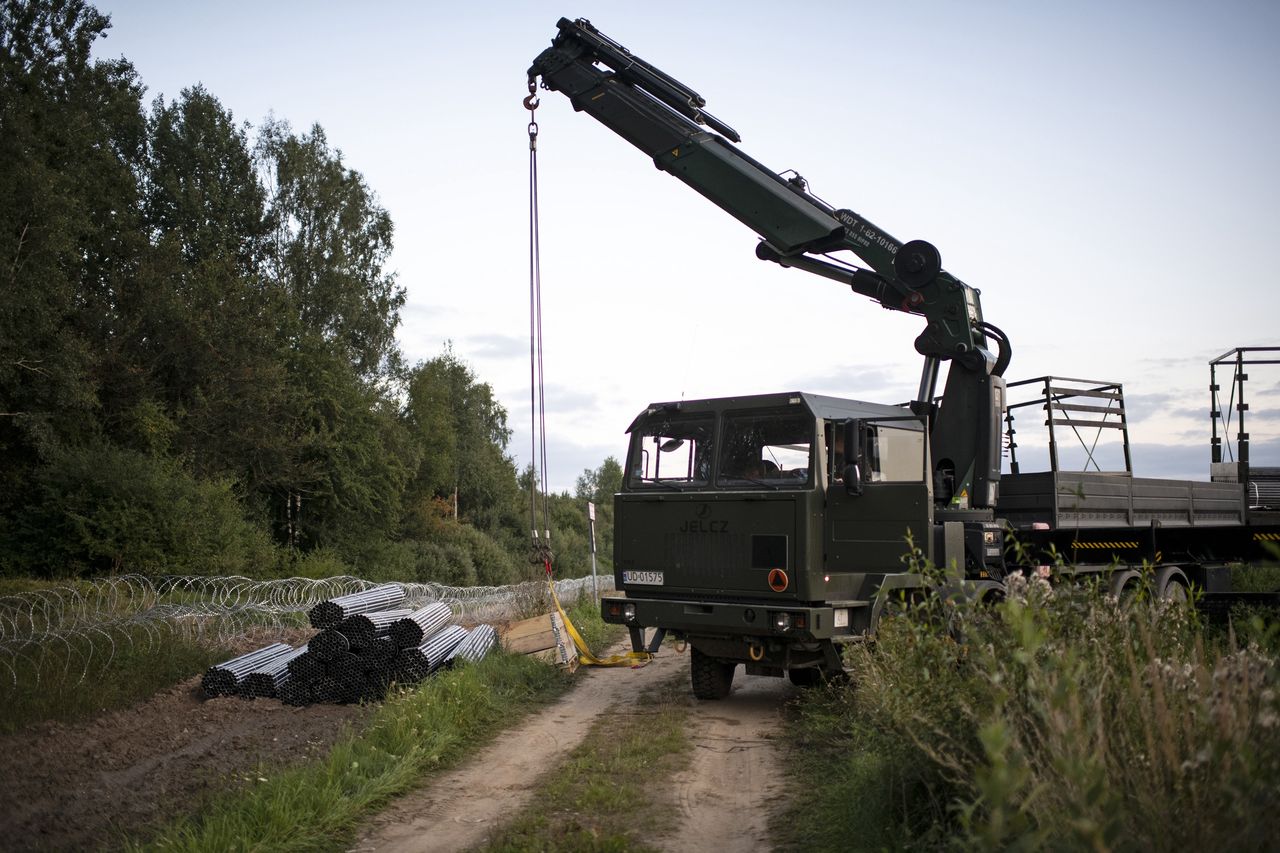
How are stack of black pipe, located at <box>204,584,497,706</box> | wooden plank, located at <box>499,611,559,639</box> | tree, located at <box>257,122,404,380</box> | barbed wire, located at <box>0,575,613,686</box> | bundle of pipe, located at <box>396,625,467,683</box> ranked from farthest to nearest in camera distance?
tree, located at <box>257,122,404,380</box>
wooden plank, located at <box>499,611,559,639</box>
barbed wire, located at <box>0,575,613,686</box>
bundle of pipe, located at <box>396,625,467,683</box>
stack of black pipe, located at <box>204,584,497,706</box>

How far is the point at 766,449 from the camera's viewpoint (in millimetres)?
9766

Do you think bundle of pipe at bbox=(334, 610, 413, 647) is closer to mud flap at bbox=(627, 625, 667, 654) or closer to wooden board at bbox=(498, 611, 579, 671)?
wooden board at bbox=(498, 611, 579, 671)

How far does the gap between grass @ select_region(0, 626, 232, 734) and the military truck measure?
5104mm

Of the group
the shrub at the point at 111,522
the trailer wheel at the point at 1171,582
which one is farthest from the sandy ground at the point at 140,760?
the shrub at the point at 111,522

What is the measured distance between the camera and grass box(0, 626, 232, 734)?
31.0 ft

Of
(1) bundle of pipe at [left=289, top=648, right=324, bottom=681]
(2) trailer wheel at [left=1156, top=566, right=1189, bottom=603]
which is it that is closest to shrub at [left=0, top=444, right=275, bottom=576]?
(1) bundle of pipe at [left=289, top=648, right=324, bottom=681]

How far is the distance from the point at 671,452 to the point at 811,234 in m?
3.23

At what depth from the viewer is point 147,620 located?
1197cm

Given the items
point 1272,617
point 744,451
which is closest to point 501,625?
point 744,451

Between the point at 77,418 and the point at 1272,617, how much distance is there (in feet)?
86.5

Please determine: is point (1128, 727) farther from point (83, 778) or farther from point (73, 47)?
Result: point (73, 47)

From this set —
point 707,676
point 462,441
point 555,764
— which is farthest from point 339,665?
point 462,441

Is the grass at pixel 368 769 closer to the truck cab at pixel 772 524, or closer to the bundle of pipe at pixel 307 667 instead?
the bundle of pipe at pixel 307 667

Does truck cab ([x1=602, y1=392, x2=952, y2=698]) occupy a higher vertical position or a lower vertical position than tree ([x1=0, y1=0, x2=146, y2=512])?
lower
